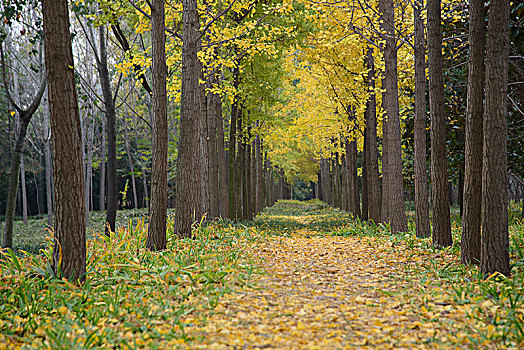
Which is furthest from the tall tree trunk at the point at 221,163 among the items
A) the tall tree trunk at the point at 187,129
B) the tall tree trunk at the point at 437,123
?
the tall tree trunk at the point at 437,123

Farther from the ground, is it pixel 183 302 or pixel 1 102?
pixel 1 102

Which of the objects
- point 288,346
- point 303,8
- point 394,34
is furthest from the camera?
point 303,8

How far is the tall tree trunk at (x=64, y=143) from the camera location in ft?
16.0

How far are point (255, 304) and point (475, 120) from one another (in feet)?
12.7

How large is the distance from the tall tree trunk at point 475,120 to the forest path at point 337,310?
3.63ft

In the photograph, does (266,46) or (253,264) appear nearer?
(253,264)

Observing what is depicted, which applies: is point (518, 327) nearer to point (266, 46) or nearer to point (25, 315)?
point (25, 315)

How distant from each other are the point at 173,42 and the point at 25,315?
8.19m

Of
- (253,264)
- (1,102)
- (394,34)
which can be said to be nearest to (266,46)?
(394,34)

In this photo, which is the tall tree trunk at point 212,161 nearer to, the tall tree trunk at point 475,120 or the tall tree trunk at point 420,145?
the tall tree trunk at point 420,145

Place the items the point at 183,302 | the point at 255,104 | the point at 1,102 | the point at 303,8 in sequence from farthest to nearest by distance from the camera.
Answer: the point at 1,102 < the point at 255,104 < the point at 303,8 < the point at 183,302

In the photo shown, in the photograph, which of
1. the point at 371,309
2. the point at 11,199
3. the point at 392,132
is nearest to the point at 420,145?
the point at 392,132

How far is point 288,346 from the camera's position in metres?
3.52

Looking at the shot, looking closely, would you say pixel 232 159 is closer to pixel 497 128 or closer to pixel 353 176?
pixel 353 176
